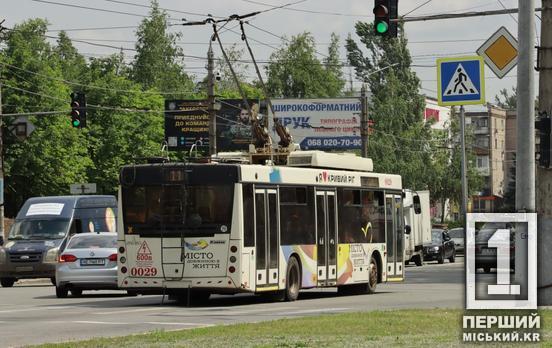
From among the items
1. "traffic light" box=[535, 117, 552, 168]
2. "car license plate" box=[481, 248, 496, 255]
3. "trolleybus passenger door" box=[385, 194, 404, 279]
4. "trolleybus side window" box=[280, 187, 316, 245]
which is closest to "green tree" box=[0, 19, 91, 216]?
"car license plate" box=[481, 248, 496, 255]

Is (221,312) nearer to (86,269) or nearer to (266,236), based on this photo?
(266,236)

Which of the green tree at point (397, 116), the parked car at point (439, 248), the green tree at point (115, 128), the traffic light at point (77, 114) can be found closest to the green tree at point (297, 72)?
the green tree at point (397, 116)

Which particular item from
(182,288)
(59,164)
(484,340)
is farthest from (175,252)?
(59,164)

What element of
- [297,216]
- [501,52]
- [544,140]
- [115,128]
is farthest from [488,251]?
[115,128]

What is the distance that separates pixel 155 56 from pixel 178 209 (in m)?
97.7

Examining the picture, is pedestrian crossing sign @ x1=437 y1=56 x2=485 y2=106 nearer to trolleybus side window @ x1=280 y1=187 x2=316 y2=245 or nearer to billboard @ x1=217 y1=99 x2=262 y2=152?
trolleybus side window @ x1=280 y1=187 x2=316 y2=245

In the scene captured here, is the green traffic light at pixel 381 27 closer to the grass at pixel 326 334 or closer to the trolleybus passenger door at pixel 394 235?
the trolleybus passenger door at pixel 394 235

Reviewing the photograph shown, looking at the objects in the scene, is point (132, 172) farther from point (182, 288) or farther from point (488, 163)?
point (488, 163)

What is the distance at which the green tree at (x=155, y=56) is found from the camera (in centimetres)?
12194

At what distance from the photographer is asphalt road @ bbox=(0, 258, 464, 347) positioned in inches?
764

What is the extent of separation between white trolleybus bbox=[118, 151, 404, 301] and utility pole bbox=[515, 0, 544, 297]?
6665mm

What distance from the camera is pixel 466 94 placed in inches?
1166

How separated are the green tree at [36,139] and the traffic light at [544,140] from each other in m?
54.8

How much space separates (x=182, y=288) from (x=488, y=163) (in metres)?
147
